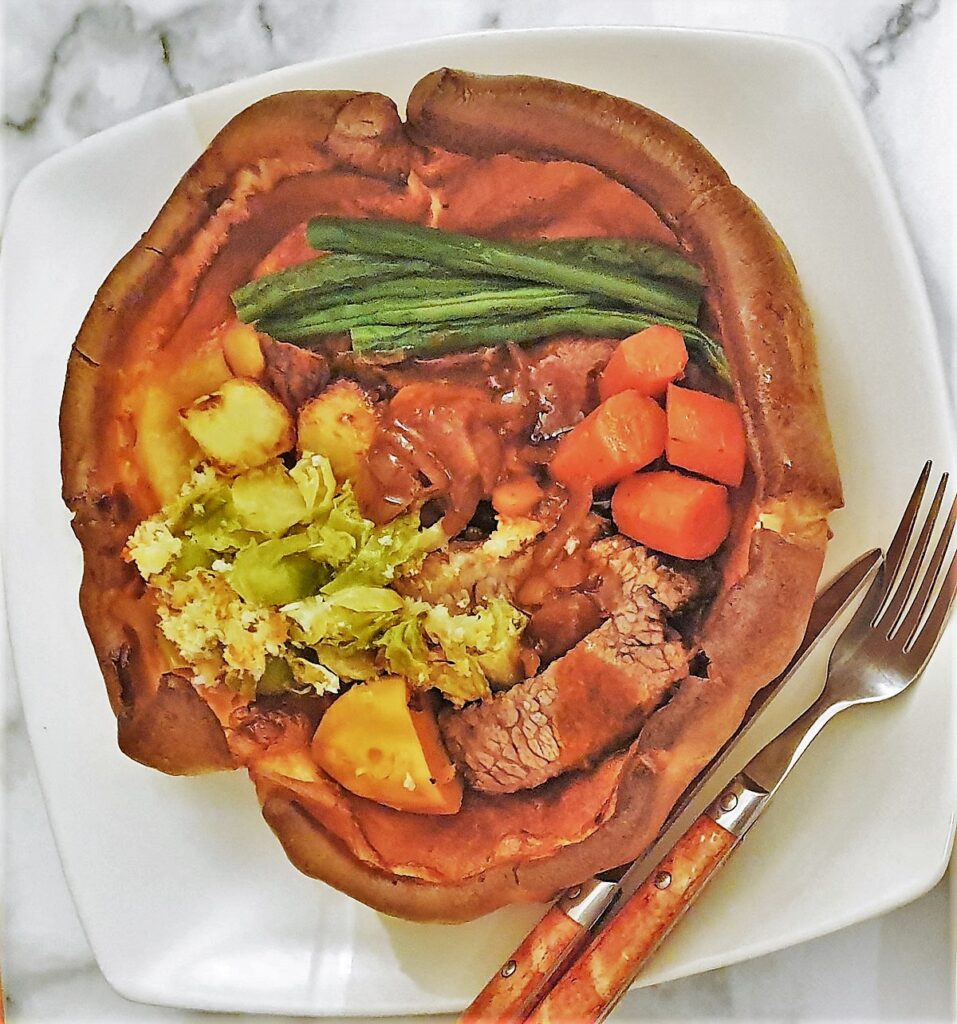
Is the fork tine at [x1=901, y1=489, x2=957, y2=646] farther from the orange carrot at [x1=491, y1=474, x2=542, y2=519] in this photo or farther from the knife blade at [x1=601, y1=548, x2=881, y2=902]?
the orange carrot at [x1=491, y1=474, x2=542, y2=519]

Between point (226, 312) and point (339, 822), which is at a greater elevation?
point (226, 312)

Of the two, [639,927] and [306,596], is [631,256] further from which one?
[639,927]

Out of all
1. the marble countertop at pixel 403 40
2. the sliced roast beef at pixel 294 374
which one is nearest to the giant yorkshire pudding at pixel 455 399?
the sliced roast beef at pixel 294 374

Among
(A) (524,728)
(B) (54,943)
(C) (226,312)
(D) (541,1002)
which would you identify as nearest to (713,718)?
(A) (524,728)

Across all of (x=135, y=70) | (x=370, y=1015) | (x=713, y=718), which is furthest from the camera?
(x=135, y=70)

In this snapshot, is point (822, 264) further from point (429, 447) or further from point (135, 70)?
point (135, 70)

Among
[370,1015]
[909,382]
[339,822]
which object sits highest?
[909,382]

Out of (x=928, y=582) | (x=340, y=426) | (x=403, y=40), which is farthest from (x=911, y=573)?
(x=403, y=40)
